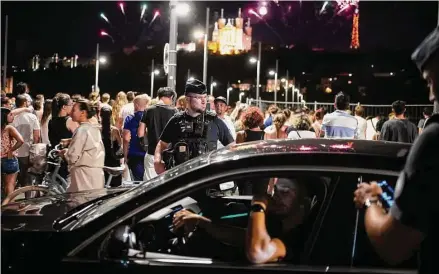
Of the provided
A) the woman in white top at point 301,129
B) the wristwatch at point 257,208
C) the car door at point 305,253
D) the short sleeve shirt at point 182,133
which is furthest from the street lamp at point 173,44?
the car door at point 305,253

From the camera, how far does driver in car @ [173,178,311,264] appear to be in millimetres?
3311

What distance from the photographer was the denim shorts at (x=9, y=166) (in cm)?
911

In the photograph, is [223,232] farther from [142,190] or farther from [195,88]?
[195,88]

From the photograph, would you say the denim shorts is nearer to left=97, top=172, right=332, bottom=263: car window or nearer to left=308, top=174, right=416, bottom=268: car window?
left=97, top=172, right=332, bottom=263: car window

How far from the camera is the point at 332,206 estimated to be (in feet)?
10.6

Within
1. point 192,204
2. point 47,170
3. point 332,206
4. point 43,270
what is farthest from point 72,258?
point 47,170

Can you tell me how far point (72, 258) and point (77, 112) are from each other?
13.9 feet

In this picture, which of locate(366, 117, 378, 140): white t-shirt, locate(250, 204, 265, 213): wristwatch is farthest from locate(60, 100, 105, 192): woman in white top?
locate(366, 117, 378, 140): white t-shirt

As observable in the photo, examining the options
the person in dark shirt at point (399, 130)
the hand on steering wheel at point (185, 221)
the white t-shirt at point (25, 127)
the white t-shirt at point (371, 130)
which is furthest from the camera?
the white t-shirt at point (371, 130)

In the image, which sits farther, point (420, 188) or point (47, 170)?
point (47, 170)

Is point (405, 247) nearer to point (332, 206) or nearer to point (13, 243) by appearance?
point (332, 206)

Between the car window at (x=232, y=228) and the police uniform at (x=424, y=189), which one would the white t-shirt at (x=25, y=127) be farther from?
the police uniform at (x=424, y=189)

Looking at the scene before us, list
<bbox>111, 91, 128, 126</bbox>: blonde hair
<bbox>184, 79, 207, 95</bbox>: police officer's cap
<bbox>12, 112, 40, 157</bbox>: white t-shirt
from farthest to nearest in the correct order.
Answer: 1. <bbox>111, 91, 128, 126</bbox>: blonde hair
2. <bbox>12, 112, 40, 157</bbox>: white t-shirt
3. <bbox>184, 79, 207, 95</bbox>: police officer's cap

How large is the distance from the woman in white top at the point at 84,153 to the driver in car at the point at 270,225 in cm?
364
